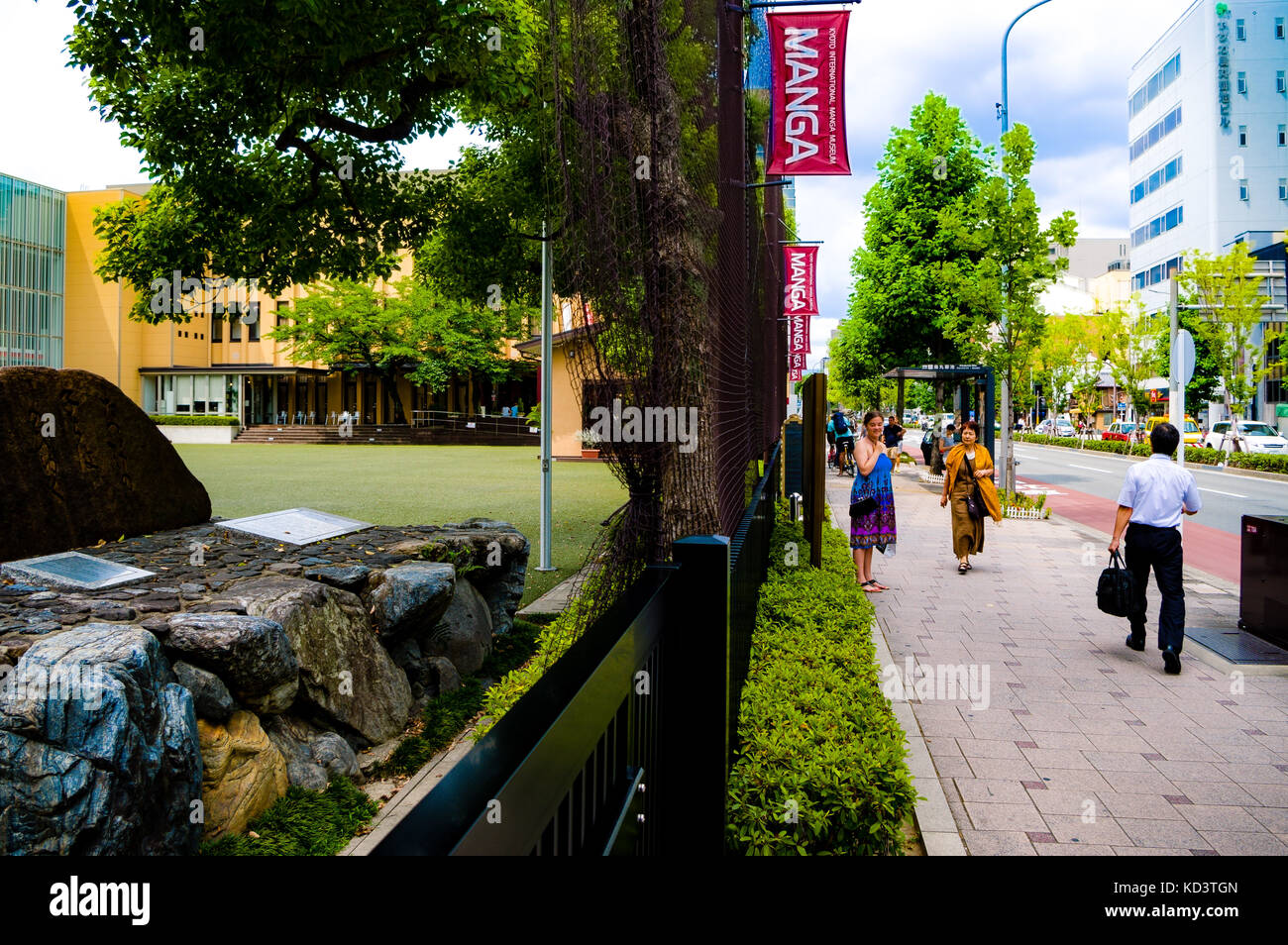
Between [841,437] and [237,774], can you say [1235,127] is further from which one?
[237,774]

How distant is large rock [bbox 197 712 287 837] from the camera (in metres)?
4.47

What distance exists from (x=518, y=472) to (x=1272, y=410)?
49.9m

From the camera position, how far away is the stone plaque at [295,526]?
7445 millimetres

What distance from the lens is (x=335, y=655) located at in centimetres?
577

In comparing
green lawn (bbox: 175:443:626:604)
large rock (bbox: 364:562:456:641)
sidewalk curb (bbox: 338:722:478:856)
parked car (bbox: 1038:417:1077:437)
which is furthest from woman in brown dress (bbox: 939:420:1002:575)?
parked car (bbox: 1038:417:1077:437)

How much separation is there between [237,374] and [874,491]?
196 feet

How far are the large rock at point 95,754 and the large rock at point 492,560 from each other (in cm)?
384

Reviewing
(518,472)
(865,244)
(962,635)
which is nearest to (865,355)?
(865,244)

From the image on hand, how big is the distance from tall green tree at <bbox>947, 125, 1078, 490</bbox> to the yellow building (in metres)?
34.6

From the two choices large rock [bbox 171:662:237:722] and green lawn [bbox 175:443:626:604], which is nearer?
large rock [bbox 171:662:237:722]

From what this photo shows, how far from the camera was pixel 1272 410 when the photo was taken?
56250 millimetres

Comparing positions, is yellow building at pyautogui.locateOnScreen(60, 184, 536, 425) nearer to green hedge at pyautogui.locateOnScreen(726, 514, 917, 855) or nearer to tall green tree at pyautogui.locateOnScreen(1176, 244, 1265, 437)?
tall green tree at pyautogui.locateOnScreen(1176, 244, 1265, 437)

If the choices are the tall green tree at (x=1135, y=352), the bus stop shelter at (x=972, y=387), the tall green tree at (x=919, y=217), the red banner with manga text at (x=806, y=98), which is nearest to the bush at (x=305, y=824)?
the red banner with manga text at (x=806, y=98)
